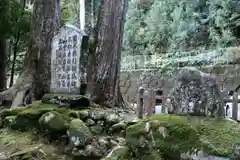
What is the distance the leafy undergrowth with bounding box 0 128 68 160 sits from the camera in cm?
461

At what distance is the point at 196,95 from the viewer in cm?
358

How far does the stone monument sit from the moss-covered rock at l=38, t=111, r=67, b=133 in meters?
1.09

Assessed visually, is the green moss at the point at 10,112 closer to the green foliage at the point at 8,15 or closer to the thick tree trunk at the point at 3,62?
the green foliage at the point at 8,15

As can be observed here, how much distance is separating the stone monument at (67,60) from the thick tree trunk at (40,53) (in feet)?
5.29

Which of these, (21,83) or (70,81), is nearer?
(70,81)

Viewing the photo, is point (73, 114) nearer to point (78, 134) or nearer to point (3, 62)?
point (78, 134)

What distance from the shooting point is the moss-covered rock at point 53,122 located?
498 centimetres

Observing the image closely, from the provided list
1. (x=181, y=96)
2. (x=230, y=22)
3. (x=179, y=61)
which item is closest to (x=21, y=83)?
(x=181, y=96)

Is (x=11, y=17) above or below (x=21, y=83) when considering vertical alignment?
above

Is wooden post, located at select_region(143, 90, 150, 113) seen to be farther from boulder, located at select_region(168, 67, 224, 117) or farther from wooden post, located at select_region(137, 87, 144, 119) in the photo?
boulder, located at select_region(168, 67, 224, 117)

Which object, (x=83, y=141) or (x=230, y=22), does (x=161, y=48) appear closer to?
(x=230, y=22)

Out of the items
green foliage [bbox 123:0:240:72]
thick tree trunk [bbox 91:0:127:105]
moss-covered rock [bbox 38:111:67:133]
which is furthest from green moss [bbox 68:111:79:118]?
green foliage [bbox 123:0:240:72]

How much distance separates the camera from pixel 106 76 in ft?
23.0

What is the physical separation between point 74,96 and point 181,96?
2.78m
